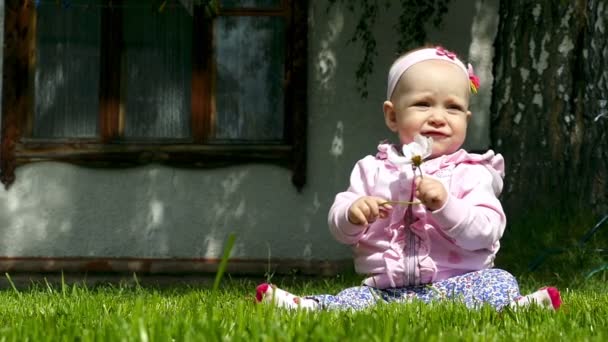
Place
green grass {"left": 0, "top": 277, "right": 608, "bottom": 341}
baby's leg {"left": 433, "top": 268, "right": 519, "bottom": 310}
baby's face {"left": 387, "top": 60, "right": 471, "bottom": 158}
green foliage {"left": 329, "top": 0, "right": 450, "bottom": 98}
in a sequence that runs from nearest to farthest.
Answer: green grass {"left": 0, "top": 277, "right": 608, "bottom": 341}
baby's leg {"left": 433, "top": 268, "right": 519, "bottom": 310}
baby's face {"left": 387, "top": 60, "right": 471, "bottom": 158}
green foliage {"left": 329, "top": 0, "right": 450, "bottom": 98}

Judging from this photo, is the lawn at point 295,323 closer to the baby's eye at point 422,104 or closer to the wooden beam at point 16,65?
the baby's eye at point 422,104

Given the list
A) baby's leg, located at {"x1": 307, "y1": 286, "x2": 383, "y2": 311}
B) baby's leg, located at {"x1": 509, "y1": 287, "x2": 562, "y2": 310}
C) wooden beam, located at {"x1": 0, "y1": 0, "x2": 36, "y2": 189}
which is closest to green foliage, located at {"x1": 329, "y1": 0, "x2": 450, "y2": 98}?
wooden beam, located at {"x1": 0, "y1": 0, "x2": 36, "y2": 189}

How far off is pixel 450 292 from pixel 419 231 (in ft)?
0.83

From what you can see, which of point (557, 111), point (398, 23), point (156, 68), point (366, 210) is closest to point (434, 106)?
point (366, 210)

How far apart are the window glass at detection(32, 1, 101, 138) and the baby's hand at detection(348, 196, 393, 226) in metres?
5.18

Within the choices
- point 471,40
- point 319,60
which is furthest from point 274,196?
point 471,40

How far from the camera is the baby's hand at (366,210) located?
3.56 m

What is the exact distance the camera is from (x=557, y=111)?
22.1ft

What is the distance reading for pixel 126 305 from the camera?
3566 millimetres

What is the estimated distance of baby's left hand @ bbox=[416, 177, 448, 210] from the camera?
11.6ft

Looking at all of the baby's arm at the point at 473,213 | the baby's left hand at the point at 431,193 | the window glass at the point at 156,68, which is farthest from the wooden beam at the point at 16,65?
the baby's left hand at the point at 431,193

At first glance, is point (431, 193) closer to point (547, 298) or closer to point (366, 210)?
point (366, 210)

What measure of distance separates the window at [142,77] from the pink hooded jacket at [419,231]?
4.35m

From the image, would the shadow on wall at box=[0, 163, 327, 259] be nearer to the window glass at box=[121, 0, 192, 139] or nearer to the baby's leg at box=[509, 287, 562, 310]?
the window glass at box=[121, 0, 192, 139]
